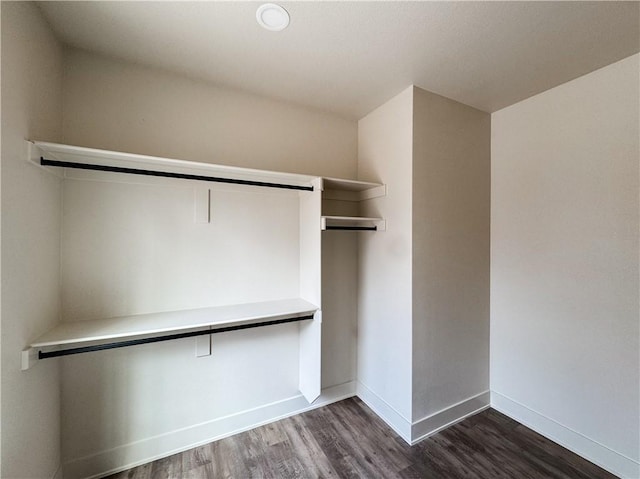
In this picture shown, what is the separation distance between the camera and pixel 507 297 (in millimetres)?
2256

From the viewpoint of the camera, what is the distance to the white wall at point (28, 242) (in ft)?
3.49

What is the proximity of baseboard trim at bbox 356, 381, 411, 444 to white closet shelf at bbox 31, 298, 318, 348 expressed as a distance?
1.00 metres

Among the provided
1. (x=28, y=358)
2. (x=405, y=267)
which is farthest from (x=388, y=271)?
(x=28, y=358)

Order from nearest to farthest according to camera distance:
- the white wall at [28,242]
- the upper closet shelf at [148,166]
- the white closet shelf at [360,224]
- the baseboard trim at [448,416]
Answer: the white wall at [28,242] < the upper closet shelf at [148,166] < the baseboard trim at [448,416] < the white closet shelf at [360,224]

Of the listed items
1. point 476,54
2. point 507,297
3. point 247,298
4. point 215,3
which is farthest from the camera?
point 507,297

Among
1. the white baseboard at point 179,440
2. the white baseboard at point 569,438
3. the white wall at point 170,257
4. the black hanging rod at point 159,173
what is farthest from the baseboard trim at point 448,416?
the black hanging rod at point 159,173

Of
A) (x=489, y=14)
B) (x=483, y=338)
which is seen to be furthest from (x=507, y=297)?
(x=489, y=14)

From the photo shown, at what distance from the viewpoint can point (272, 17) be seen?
1340 millimetres

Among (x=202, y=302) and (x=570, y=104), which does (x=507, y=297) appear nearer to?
(x=570, y=104)

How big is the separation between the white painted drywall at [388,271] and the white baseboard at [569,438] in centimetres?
101

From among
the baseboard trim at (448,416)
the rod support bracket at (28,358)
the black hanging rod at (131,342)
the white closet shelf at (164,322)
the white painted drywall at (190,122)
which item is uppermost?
the white painted drywall at (190,122)

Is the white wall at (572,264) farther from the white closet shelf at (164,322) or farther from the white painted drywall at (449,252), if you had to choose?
the white closet shelf at (164,322)

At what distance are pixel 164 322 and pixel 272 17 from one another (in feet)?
5.89

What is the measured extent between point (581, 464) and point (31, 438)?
3.17 metres
